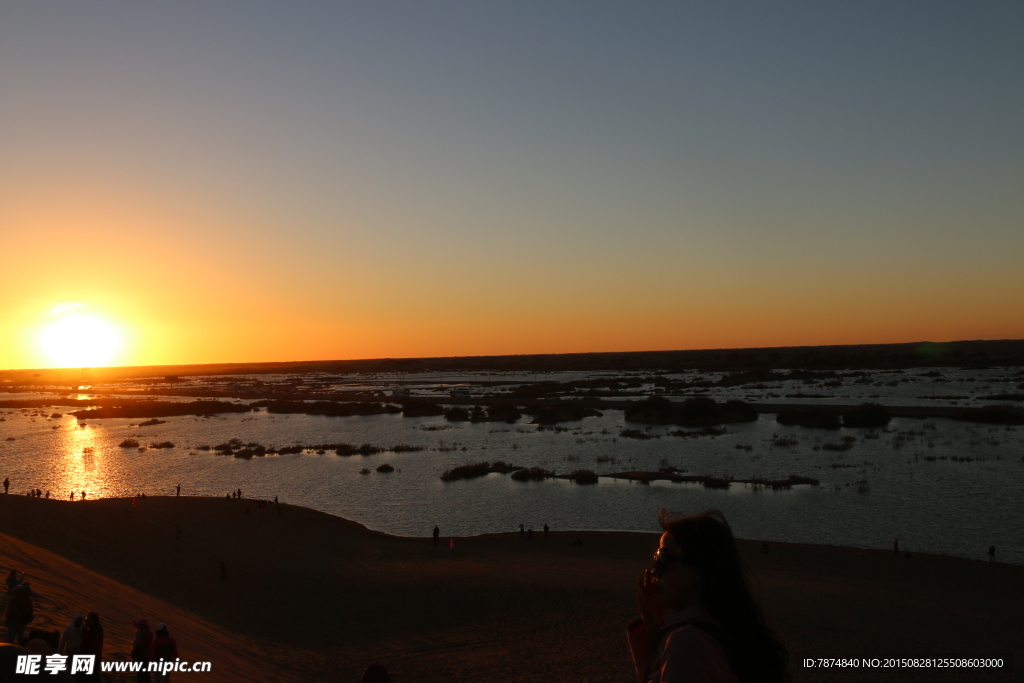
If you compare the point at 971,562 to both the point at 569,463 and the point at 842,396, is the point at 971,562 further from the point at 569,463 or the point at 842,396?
the point at 842,396

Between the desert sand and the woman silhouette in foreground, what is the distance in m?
11.5

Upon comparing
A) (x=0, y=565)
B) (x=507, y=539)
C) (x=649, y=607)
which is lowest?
(x=507, y=539)

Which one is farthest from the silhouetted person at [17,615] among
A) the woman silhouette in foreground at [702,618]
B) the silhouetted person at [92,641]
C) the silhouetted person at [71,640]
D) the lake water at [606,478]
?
Result: the lake water at [606,478]

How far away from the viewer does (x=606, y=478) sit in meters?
43.6

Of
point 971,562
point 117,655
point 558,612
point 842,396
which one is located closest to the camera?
point 117,655

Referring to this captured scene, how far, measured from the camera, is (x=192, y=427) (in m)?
81.0

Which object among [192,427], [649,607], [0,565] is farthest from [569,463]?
[192,427]

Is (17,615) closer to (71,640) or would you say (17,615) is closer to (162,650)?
(71,640)

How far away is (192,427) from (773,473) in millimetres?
69564

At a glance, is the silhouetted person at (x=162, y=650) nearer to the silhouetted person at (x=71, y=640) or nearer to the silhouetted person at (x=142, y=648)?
the silhouetted person at (x=142, y=648)

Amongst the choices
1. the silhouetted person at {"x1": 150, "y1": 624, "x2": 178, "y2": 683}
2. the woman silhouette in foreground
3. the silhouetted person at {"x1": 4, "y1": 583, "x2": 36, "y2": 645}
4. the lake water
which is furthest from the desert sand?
the woman silhouette in foreground

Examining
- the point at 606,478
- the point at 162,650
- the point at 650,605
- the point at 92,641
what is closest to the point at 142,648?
the point at 162,650

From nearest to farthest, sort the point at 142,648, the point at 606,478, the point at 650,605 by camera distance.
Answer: the point at 650,605 < the point at 142,648 < the point at 606,478

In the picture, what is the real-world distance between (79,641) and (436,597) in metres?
14.4
